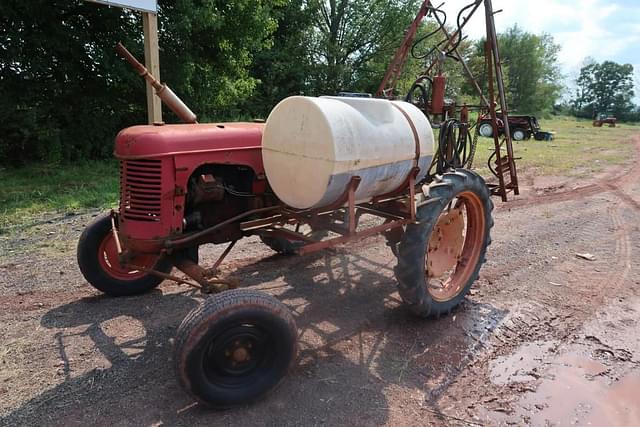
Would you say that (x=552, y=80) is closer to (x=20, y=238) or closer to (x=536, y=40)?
(x=536, y=40)

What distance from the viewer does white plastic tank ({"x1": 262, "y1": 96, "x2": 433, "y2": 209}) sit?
2.86 m

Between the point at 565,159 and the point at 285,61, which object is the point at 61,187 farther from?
the point at 565,159

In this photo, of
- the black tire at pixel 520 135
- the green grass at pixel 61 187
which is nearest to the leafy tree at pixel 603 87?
the black tire at pixel 520 135

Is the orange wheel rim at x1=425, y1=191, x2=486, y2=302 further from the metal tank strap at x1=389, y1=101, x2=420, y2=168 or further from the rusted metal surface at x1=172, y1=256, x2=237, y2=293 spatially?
the rusted metal surface at x1=172, y1=256, x2=237, y2=293

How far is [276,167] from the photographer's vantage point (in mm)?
3129

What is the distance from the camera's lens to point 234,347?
8.65ft

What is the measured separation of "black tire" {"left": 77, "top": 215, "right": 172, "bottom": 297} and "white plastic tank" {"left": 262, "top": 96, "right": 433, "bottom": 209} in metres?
1.33

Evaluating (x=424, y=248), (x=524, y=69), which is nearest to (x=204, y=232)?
(x=424, y=248)

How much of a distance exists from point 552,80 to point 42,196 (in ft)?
186

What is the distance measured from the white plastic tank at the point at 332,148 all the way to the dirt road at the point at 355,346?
3.71ft

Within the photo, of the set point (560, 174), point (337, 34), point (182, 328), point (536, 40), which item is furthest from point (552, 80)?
point (182, 328)

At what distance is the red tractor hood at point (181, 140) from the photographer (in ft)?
9.51

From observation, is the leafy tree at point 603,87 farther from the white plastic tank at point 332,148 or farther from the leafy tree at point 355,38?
the white plastic tank at point 332,148

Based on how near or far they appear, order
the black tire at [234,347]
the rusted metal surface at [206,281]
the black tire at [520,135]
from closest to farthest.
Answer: the black tire at [234,347], the rusted metal surface at [206,281], the black tire at [520,135]
